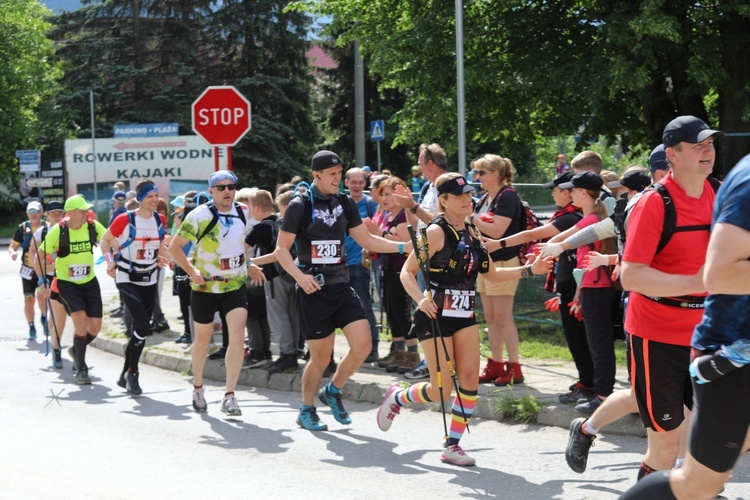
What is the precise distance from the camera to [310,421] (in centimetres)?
789

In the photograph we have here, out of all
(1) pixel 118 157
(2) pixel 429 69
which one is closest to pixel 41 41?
(1) pixel 118 157

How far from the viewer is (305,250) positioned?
773cm

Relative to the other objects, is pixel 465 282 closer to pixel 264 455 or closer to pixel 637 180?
pixel 637 180

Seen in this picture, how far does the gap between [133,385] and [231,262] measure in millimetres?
1973

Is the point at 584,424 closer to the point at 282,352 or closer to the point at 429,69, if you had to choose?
the point at 282,352

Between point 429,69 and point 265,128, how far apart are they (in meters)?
25.3

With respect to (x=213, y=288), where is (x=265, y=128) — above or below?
above

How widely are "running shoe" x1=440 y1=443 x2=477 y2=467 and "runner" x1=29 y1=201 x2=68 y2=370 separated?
6.16 m

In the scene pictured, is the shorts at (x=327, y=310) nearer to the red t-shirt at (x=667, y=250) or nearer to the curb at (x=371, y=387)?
the curb at (x=371, y=387)

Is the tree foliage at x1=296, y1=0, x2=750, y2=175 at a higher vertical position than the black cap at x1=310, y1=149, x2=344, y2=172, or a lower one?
higher

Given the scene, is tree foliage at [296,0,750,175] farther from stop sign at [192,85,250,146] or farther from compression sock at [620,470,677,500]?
compression sock at [620,470,677,500]

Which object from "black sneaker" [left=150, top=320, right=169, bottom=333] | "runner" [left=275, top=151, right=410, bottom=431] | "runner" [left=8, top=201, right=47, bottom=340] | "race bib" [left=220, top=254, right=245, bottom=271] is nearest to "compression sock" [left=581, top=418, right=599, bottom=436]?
"runner" [left=275, top=151, right=410, bottom=431]

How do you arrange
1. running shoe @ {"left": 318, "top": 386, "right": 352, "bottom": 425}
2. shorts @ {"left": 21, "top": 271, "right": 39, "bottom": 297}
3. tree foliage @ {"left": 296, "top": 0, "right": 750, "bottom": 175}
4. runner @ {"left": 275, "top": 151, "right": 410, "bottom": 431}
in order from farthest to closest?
tree foliage @ {"left": 296, "top": 0, "right": 750, "bottom": 175} < shorts @ {"left": 21, "top": 271, "right": 39, "bottom": 297} < running shoe @ {"left": 318, "top": 386, "right": 352, "bottom": 425} < runner @ {"left": 275, "top": 151, "right": 410, "bottom": 431}

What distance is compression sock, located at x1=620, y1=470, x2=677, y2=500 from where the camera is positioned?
386 centimetres
